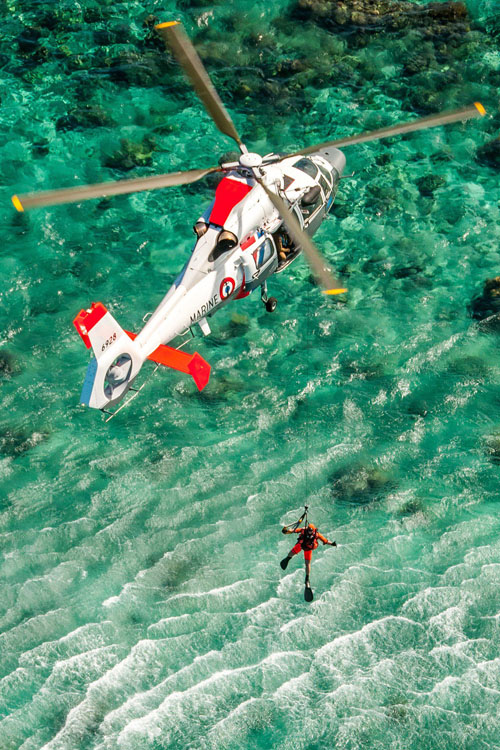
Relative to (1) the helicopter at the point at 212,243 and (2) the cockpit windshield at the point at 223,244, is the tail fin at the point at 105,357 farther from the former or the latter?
(2) the cockpit windshield at the point at 223,244

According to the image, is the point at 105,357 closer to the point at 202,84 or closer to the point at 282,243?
the point at 282,243

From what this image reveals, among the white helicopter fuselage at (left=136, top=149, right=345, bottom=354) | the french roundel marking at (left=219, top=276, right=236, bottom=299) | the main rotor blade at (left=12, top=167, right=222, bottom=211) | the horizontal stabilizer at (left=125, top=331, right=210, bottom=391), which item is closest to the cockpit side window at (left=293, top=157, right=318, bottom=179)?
the white helicopter fuselage at (left=136, top=149, right=345, bottom=354)

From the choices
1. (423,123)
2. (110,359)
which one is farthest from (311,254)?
(423,123)

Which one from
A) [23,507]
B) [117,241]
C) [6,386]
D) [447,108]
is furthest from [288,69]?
[23,507]

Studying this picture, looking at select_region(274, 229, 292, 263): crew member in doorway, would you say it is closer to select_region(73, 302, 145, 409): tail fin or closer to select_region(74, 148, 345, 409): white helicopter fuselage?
select_region(74, 148, 345, 409): white helicopter fuselage

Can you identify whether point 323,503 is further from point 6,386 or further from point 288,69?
point 288,69

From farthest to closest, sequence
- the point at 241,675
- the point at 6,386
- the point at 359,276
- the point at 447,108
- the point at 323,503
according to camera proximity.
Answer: the point at 447,108 < the point at 359,276 < the point at 6,386 < the point at 323,503 < the point at 241,675

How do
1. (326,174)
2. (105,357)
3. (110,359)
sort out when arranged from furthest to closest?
(326,174) < (110,359) < (105,357)
